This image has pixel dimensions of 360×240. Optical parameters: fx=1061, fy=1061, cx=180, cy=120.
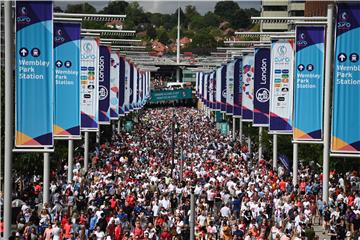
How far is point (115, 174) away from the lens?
41.8 m

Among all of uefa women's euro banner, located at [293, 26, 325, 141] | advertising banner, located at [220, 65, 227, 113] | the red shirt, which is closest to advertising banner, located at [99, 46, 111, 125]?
uefa women's euro banner, located at [293, 26, 325, 141]

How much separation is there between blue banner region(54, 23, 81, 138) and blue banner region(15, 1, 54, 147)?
8.02 m

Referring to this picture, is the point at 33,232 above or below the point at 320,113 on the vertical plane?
below

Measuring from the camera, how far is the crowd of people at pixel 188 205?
2612cm

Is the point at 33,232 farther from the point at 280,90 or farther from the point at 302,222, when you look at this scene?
the point at 280,90

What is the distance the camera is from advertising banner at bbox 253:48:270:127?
38.5 m

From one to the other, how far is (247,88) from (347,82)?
2219 cm

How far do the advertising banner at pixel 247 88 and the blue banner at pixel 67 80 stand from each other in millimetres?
18180

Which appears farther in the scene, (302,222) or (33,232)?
(302,222)

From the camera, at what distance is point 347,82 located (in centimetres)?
2167

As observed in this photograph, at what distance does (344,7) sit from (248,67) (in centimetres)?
2378

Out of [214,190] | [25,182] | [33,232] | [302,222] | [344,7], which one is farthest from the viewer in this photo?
[25,182]

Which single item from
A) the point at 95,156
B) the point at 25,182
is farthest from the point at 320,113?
the point at 95,156

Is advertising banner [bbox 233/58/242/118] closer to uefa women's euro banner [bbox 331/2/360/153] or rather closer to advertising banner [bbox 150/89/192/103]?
uefa women's euro banner [bbox 331/2/360/153]
